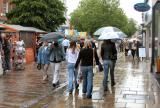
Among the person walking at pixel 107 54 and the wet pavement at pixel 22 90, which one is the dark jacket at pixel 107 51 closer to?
the person walking at pixel 107 54

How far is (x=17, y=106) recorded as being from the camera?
38.0 feet

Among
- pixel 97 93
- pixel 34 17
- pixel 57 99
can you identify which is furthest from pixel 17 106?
pixel 34 17

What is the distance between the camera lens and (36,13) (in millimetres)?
43656

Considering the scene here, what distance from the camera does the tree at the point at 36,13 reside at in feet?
142

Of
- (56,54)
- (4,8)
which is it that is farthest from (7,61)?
(4,8)

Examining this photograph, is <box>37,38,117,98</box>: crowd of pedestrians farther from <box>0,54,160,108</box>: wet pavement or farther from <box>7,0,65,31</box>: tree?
<box>7,0,65,31</box>: tree

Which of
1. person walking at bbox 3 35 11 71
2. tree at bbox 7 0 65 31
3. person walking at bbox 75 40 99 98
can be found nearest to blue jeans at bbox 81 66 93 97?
person walking at bbox 75 40 99 98

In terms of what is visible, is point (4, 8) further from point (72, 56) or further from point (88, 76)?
point (88, 76)

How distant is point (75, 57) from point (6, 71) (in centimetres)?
831

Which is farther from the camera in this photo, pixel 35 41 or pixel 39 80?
pixel 35 41

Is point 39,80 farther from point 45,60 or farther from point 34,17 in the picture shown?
point 34,17

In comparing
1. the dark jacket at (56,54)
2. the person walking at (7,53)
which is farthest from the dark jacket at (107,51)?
the person walking at (7,53)

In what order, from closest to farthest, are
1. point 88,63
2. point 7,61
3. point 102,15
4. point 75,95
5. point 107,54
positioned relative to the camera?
1. point 88,63
2. point 75,95
3. point 107,54
4. point 7,61
5. point 102,15

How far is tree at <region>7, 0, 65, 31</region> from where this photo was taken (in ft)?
142
